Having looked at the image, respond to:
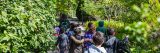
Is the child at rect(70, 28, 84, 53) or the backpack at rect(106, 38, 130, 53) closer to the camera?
the backpack at rect(106, 38, 130, 53)

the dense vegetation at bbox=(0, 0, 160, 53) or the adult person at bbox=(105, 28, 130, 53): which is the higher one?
the dense vegetation at bbox=(0, 0, 160, 53)

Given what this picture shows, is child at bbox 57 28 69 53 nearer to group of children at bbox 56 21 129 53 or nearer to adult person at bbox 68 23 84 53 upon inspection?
group of children at bbox 56 21 129 53

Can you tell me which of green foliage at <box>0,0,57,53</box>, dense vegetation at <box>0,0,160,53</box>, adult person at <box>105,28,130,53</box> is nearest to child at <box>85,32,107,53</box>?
dense vegetation at <box>0,0,160,53</box>

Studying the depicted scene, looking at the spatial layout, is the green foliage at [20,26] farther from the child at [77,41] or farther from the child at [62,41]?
the child at [62,41]

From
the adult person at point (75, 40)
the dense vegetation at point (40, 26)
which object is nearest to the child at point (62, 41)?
the dense vegetation at point (40, 26)

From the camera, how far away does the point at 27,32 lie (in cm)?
891

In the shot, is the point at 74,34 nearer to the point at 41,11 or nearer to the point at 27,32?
the point at 41,11

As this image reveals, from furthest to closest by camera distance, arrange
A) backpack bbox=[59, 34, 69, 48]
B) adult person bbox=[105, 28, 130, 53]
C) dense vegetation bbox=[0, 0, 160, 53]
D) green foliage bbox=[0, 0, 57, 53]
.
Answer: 1. backpack bbox=[59, 34, 69, 48]
2. adult person bbox=[105, 28, 130, 53]
3. green foliage bbox=[0, 0, 57, 53]
4. dense vegetation bbox=[0, 0, 160, 53]

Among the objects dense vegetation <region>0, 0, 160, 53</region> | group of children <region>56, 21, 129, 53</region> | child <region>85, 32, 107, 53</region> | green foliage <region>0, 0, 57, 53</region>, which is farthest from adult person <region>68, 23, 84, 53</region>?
child <region>85, 32, 107, 53</region>

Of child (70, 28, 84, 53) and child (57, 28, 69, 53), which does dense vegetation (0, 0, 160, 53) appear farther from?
child (57, 28, 69, 53)

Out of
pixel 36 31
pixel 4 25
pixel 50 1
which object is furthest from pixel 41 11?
pixel 4 25

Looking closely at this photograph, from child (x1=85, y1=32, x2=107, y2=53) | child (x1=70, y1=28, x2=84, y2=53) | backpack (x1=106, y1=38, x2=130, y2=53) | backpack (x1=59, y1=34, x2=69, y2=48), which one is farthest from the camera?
backpack (x1=59, y1=34, x2=69, y2=48)

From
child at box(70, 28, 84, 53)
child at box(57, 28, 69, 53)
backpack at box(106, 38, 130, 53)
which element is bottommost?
child at box(57, 28, 69, 53)

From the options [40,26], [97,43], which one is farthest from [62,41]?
[97,43]
